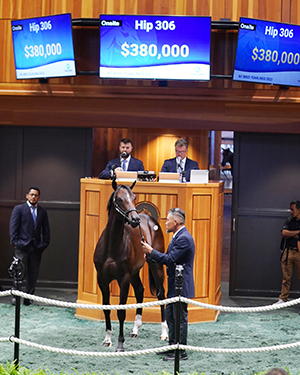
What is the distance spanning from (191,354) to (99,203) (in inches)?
89.5

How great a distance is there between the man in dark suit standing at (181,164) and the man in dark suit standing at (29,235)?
→ 6.34ft

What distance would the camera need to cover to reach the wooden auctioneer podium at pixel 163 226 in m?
6.99

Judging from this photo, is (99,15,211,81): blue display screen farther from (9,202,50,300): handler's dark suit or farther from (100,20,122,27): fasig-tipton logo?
(9,202,50,300): handler's dark suit

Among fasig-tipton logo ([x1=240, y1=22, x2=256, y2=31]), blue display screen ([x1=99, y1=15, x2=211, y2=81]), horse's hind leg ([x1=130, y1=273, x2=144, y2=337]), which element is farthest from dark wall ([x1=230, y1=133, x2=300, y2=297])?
horse's hind leg ([x1=130, y1=273, x2=144, y2=337])

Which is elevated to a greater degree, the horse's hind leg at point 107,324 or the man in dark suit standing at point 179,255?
the man in dark suit standing at point 179,255

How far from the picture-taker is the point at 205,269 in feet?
23.5

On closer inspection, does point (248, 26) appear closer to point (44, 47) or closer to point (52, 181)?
point (44, 47)

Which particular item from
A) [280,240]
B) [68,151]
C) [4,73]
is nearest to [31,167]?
[68,151]

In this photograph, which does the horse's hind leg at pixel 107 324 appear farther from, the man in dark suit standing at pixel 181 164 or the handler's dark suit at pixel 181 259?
the man in dark suit standing at pixel 181 164

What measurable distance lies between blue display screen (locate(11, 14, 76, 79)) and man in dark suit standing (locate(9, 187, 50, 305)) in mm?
1684

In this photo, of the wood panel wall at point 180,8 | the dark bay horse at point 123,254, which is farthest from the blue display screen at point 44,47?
the dark bay horse at point 123,254

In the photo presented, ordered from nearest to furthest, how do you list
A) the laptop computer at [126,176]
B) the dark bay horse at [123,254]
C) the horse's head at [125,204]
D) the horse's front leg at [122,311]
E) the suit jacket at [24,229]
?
the horse's head at [125,204]
the dark bay horse at [123,254]
the horse's front leg at [122,311]
the laptop computer at [126,176]
the suit jacket at [24,229]

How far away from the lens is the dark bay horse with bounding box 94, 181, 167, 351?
5.73 metres

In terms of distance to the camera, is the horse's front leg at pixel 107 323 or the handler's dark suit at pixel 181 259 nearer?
the handler's dark suit at pixel 181 259
